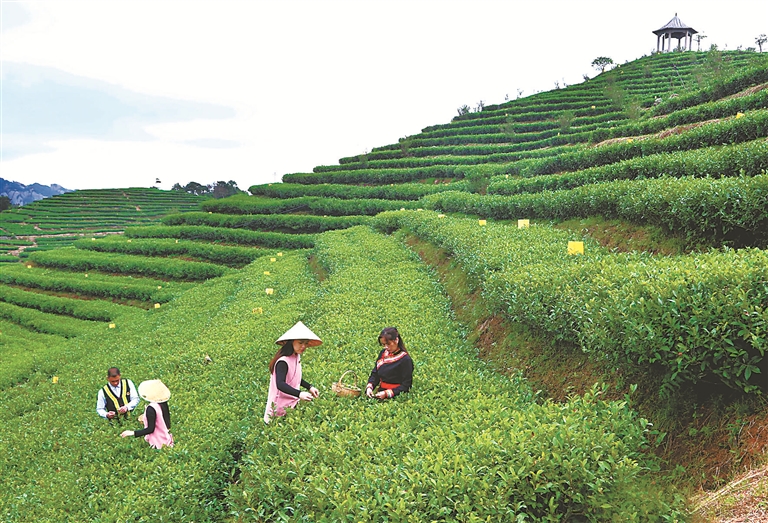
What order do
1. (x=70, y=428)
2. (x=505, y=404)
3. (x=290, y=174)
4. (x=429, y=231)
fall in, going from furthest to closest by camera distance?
(x=290, y=174)
(x=429, y=231)
(x=70, y=428)
(x=505, y=404)

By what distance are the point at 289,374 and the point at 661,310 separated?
151 inches

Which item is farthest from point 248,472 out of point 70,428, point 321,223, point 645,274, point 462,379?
point 321,223

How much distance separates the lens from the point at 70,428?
8250 millimetres

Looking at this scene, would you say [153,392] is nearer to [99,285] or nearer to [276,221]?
[99,285]

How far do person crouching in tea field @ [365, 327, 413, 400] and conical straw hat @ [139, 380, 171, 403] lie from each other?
2.54 meters

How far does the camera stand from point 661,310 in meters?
4.32

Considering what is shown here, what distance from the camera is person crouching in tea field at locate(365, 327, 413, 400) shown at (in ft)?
17.4

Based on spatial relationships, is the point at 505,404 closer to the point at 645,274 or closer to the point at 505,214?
the point at 645,274

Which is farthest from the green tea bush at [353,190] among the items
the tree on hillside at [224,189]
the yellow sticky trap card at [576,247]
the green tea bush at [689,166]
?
the tree on hillside at [224,189]

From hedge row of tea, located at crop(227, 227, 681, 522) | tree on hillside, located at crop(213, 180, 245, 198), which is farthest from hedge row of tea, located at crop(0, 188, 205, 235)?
hedge row of tea, located at crop(227, 227, 681, 522)

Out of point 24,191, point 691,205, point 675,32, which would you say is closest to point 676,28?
point 675,32

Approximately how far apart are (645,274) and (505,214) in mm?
9513

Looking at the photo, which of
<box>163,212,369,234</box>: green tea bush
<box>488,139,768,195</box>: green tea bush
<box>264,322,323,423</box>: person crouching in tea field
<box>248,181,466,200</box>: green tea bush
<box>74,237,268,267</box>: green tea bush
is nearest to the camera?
<box>264,322,323,423</box>: person crouching in tea field

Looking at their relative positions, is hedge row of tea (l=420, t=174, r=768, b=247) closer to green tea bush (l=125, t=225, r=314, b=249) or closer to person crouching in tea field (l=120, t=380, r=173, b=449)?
person crouching in tea field (l=120, t=380, r=173, b=449)
